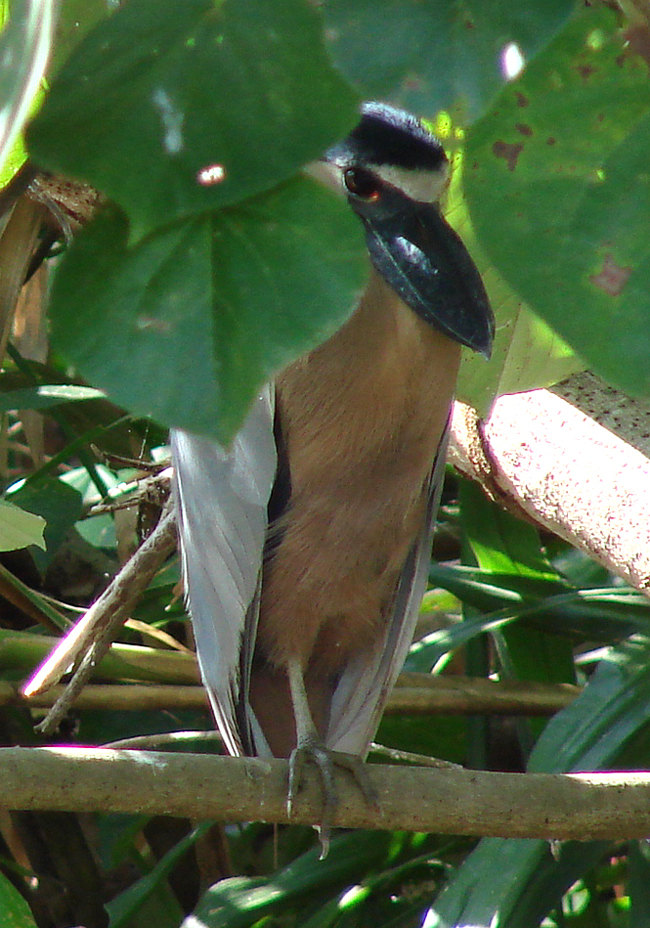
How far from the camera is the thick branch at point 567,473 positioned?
1.48 m

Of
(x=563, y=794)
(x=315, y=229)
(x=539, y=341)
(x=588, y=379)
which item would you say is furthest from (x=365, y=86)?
(x=588, y=379)

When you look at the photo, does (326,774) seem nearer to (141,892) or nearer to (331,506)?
(331,506)

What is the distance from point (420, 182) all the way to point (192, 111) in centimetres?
91

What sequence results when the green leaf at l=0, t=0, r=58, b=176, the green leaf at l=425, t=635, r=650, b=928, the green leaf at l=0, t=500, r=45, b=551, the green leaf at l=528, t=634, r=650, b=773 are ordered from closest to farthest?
1. the green leaf at l=0, t=0, r=58, b=176
2. the green leaf at l=0, t=500, r=45, b=551
3. the green leaf at l=425, t=635, r=650, b=928
4. the green leaf at l=528, t=634, r=650, b=773

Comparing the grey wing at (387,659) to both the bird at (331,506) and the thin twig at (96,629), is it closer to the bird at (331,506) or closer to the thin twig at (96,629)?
the bird at (331,506)

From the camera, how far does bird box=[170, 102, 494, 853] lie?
4.71 feet

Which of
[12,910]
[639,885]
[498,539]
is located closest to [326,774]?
[12,910]

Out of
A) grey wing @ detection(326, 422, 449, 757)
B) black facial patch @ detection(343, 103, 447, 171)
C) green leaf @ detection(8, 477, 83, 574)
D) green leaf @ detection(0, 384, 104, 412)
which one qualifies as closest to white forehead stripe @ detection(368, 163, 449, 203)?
black facial patch @ detection(343, 103, 447, 171)

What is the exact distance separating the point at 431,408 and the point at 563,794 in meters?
0.54

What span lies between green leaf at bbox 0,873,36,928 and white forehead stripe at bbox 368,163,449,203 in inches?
36.8

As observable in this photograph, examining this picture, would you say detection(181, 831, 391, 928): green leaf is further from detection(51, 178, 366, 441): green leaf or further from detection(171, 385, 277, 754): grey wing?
detection(51, 178, 366, 441): green leaf

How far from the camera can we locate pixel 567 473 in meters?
1.58

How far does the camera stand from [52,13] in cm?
35

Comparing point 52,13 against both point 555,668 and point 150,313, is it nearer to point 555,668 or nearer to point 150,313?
point 150,313
